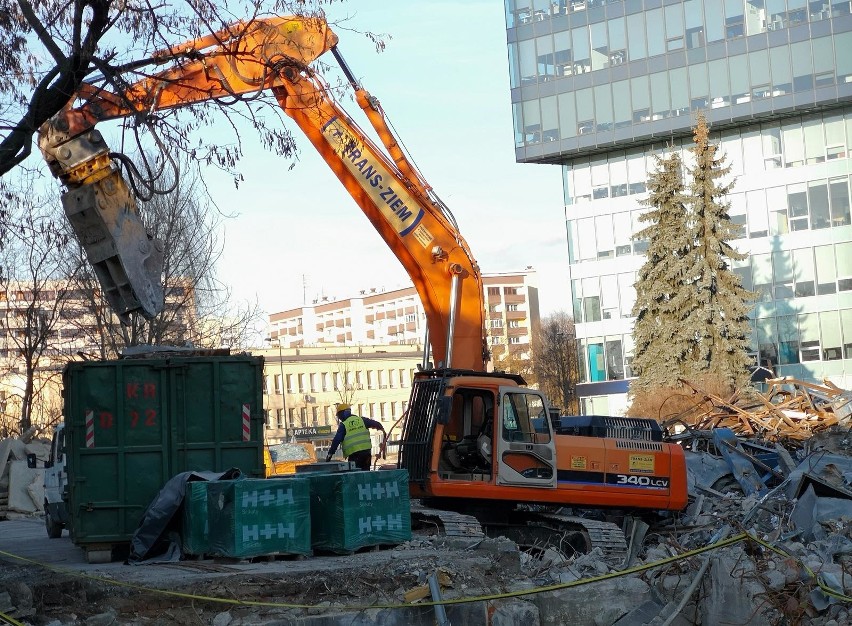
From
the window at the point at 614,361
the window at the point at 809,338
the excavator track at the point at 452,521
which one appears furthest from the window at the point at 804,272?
the excavator track at the point at 452,521

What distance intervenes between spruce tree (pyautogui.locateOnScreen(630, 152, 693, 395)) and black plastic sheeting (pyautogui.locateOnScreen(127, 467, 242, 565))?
33.7 metres

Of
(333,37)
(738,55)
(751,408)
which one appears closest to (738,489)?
(751,408)

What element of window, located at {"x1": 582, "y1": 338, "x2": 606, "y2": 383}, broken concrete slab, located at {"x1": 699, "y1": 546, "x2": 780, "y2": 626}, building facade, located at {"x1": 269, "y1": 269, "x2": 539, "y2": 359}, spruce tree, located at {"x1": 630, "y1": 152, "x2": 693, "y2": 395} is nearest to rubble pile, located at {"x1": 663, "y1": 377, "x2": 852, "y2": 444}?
broken concrete slab, located at {"x1": 699, "y1": 546, "x2": 780, "y2": 626}

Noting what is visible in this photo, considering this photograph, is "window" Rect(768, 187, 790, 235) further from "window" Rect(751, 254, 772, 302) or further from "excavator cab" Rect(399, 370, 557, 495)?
"excavator cab" Rect(399, 370, 557, 495)

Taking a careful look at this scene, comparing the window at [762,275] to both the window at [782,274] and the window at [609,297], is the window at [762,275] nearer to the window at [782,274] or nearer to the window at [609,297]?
the window at [782,274]

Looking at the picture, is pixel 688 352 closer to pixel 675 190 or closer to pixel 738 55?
pixel 675 190

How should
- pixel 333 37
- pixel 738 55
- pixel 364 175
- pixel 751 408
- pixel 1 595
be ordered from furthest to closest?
1. pixel 738 55
2. pixel 751 408
3. pixel 364 175
4. pixel 333 37
5. pixel 1 595

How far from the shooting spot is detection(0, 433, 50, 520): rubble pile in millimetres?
28038

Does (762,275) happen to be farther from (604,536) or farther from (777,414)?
(604,536)

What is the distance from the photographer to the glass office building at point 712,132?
5078 cm

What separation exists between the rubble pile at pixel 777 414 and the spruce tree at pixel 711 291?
17.3 metres

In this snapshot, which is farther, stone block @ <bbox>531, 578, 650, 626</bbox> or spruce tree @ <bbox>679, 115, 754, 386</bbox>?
spruce tree @ <bbox>679, 115, 754, 386</bbox>

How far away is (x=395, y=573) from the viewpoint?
36.4ft

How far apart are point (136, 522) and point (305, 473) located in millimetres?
2032
